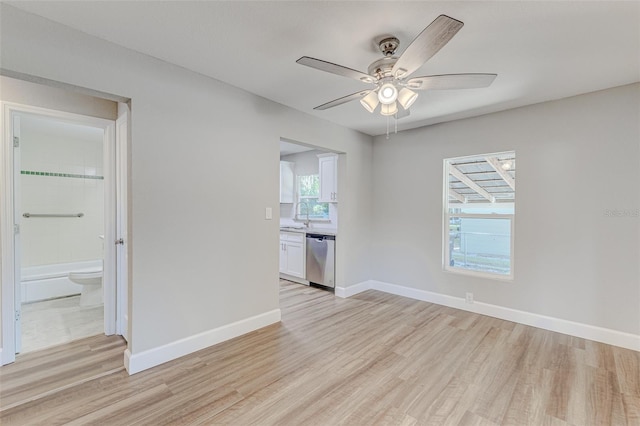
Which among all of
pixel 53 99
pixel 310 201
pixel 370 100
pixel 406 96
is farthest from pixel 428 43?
pixel 310 201

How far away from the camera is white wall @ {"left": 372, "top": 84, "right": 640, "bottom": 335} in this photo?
8.84 feet

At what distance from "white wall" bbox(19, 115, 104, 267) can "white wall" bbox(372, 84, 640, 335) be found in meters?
5.02

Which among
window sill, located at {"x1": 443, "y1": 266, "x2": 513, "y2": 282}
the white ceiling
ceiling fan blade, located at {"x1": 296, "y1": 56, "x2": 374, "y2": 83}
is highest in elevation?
the white ceiling

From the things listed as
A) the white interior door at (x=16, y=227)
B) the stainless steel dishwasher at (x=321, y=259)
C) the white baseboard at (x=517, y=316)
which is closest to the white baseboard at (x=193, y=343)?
the white interior door at (x=16, y=227)

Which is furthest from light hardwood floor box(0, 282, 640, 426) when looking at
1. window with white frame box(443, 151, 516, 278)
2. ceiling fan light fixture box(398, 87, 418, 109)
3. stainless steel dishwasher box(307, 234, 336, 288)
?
ceiling fan light fixture box(398, 87, 418, 109)

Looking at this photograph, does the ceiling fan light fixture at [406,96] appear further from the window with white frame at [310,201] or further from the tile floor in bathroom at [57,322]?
the tile floor in bathroom at [57,322]

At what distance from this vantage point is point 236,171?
284cm

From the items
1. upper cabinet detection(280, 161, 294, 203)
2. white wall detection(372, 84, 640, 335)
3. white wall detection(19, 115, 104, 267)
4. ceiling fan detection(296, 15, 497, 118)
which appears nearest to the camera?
ceiling fan detection(296, 15, 497, 118)

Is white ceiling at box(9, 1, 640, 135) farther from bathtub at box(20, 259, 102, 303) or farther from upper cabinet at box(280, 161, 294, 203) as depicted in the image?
bathtub at box(20, 259, 102, 303)

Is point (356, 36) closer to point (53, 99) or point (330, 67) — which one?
point (330, 67)

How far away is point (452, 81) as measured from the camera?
186 cm

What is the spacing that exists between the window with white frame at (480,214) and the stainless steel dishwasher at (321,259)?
5.13 feet

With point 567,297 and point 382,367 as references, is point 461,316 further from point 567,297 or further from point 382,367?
point 382,367

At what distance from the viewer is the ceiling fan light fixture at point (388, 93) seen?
6.27 ft
